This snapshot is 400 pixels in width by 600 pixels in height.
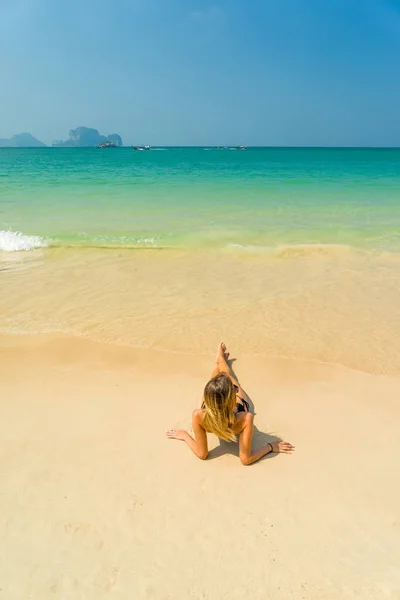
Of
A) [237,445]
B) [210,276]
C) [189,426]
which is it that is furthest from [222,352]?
[210,276]

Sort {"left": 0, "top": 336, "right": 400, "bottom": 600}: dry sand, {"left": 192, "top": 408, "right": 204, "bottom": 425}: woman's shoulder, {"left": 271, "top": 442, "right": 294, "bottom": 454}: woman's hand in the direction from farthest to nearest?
1. {"left": 271, "top": 442, "right": 294, "bottom": 454}: woman's hand
2. {"left": 192, "top": 408, "right": 204, "bottom": 425}: woman's shoulder
3. {"left": 0, "top": 336, "right": 400, "bottom": 600}: dry sand

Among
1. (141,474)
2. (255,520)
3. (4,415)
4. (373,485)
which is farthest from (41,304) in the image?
(373,485)

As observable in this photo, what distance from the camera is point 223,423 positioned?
344 centimetres

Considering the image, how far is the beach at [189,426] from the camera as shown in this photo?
262cm

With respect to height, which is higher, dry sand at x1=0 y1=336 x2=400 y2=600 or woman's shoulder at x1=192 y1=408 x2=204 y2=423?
woman's shoulder at x1=192 y1=408 x2=204 y2=423

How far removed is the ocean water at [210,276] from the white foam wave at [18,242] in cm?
6

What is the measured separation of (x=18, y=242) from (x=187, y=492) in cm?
955

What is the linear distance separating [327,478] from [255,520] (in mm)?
751

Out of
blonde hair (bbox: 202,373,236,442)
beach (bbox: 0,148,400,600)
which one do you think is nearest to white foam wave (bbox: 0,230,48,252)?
beach (bbox: 0,148,400,600)

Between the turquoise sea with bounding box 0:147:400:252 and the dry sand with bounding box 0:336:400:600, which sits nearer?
the dry sand with bounding box 0:336:400:600

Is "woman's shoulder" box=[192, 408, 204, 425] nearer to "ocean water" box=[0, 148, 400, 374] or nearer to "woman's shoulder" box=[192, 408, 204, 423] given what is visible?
"woman's shoulder" box=[192, 408, 204, 423]

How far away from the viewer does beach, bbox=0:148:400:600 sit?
262 cm

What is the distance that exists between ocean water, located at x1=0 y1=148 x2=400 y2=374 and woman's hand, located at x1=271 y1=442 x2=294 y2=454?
1725 mm

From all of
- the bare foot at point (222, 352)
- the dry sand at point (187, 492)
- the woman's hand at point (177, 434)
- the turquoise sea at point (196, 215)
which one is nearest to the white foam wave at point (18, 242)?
the turquoise sea at point (196, 215)
